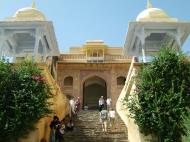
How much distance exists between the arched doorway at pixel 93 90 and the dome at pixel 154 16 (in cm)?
1255

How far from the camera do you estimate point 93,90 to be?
33906 mm

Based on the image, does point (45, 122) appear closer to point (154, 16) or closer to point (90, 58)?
point (154, 16)

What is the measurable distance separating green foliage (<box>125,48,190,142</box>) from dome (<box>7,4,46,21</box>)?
809 cm

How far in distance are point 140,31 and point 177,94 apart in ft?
24.3

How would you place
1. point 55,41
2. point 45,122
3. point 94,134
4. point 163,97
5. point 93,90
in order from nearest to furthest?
point 163,97
point 45,122
point 94,134
point 55,41
point 93,90

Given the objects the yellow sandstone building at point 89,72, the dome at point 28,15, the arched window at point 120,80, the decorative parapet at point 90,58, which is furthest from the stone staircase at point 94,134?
the arched window at point 120,80

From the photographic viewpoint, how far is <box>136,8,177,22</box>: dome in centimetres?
1978

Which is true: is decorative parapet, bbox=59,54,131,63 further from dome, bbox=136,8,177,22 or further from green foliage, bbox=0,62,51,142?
green foliage, bbox=0,62,51,142

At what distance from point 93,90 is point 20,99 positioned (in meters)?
21.1

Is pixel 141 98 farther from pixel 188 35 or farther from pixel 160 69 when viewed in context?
pixel 188 35

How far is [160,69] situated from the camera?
1362 centimetres

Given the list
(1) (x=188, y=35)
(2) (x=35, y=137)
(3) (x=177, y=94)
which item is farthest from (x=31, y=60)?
(1) (x=188, y=35)

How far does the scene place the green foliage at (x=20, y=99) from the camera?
12.4 m

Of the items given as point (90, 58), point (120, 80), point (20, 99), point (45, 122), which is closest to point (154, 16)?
point (45, 122)
